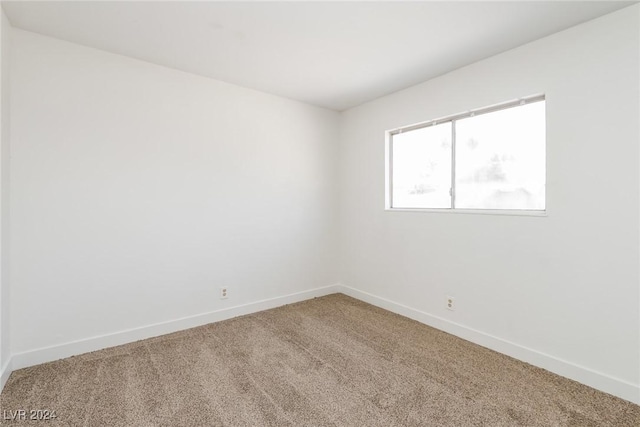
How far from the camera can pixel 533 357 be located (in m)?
2.32

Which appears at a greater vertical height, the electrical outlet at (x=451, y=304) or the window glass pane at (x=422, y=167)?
the window glass pane at (x=422, y=167)

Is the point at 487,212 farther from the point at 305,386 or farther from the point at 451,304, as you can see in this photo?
the point at 305,386

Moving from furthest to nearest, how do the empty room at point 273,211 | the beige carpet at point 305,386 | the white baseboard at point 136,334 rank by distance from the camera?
the white baseboard at point 136,334, the empty room at point 273,211, the beige carpet at point 305,386

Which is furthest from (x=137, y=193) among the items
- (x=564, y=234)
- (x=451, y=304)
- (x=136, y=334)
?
(x=564, y=234)

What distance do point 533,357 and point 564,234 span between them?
0.98m

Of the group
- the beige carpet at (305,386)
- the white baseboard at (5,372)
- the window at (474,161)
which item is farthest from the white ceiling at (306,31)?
the beige carpet at (305,386)

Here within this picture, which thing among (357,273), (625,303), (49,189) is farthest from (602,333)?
(49,189)

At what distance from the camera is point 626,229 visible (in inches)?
75.9

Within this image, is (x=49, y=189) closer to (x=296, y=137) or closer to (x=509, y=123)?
(x=296, y=137)

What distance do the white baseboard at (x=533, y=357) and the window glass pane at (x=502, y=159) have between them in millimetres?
1127

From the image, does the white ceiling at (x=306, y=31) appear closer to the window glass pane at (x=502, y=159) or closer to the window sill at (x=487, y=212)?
the window glass pane at (x=502, y=159)

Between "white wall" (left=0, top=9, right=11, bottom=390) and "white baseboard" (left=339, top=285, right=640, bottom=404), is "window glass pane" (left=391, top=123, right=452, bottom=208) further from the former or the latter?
"white wall" (left=0, top=9, right=11, bottom=390)

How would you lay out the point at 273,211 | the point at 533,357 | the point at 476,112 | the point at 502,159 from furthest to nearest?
the point at 273,211 → the point at 476,112 → the point at 502,159 → the point at 533,357

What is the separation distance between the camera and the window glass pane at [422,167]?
10.1 ft
